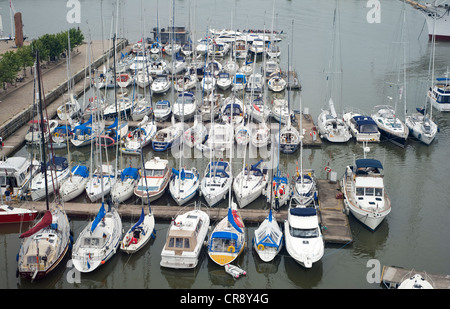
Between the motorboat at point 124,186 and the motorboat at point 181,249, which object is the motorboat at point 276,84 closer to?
the motorboat at point 124,186

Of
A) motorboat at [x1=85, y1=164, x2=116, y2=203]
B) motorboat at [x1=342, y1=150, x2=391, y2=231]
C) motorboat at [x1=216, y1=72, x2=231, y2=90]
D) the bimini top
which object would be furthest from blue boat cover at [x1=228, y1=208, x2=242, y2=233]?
motorboat at [x1=216, y1=72, x2=231, y2=90]

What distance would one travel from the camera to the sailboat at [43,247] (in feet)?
74.7

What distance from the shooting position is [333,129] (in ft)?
128

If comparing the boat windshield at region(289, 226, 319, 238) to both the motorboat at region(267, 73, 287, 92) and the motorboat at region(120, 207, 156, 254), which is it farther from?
the motorboat at region(267, 73, 287, 92)

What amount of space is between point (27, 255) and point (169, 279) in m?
6.78

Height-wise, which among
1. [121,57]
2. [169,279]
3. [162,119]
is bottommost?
[169,279]

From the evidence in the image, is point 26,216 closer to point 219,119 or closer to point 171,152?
point 171,152

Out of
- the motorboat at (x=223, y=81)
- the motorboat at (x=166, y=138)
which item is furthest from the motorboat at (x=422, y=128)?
the motorboat at (x=166, y=138)

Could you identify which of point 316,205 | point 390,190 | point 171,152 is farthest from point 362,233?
point 171,152

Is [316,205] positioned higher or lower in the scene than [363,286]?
higher

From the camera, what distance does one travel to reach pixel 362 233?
88.7ft

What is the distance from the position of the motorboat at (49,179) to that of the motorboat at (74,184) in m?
0.47

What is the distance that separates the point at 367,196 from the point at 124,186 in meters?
14.4

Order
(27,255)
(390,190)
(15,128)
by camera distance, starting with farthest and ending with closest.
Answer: (15,128) → (390,190) → (27,255)
